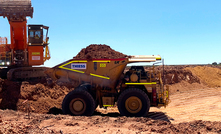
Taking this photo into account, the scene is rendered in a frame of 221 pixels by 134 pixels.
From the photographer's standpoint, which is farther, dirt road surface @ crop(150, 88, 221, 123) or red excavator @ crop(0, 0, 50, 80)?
red excavator @ crop(0, 0, 50, 80)

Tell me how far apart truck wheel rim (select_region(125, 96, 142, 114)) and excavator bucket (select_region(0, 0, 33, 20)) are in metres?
7.05

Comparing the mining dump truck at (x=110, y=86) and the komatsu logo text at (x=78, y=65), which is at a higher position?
the komatsu logo text at (x=78, y=65)

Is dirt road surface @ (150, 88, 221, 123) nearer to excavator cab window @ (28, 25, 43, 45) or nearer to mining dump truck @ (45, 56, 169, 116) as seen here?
mining dump truck @ (45, 56, 169, 116)

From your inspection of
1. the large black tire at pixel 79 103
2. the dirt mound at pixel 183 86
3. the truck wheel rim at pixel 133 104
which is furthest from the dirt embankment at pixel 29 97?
the dirt mound at pixel 183 86

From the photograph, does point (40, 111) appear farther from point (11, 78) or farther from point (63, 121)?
point (63, 121)

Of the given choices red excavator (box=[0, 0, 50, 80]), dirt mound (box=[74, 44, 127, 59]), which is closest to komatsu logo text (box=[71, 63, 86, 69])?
dirt mound (box=[74, 44, 127, 59])

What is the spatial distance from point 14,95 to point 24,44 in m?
3.25

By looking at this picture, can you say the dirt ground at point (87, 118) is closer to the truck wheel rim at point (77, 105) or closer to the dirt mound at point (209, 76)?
the truck wheel rim at point (77, 105)

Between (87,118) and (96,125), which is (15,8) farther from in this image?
(96,125)

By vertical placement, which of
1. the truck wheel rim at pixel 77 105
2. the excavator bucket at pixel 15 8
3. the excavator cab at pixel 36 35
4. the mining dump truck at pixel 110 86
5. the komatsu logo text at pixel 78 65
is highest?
the excavator bucket at pixel 15 8

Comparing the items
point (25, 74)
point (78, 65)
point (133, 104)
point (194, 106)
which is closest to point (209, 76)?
point (194, 106)

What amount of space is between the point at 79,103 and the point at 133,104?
248 centimetres

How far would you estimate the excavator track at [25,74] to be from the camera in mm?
13035

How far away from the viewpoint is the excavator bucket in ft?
39.6
